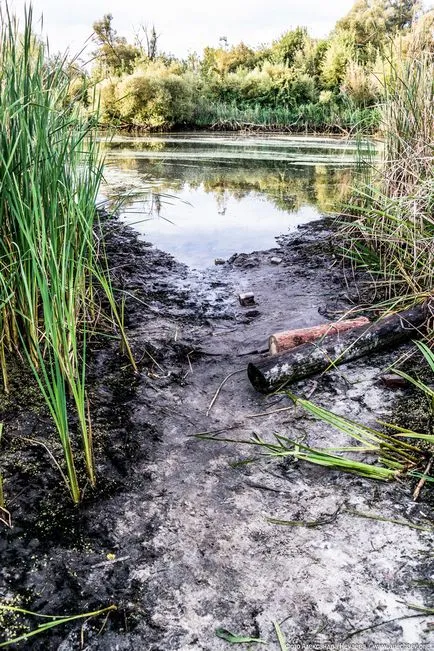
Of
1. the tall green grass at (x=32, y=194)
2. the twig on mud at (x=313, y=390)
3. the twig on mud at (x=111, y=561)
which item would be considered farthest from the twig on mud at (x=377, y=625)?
the twig on mud at (x=313, y=390)

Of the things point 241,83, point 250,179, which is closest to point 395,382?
point 250,179

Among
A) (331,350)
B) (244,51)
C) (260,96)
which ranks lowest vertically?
(331,350)

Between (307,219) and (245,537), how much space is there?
478cm

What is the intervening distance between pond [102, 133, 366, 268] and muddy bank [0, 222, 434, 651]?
3.55 feet

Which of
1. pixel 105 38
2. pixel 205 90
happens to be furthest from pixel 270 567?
pixel 105 38

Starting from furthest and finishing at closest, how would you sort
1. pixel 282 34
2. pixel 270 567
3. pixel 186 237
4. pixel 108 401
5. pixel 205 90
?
1. pixel 282 34
2. pixel 205 90
3. pixel 186 237
4. pixel 108 401
5. pixel 270 567

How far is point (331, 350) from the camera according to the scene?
2.21m

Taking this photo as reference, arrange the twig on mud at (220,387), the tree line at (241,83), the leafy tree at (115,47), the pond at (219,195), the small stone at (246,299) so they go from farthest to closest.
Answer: the leafy tree at (115,47)
the tree line at (241,83)
the pond at (219,195)
the small stone at (246,299)
the twig on mud at (220,387)

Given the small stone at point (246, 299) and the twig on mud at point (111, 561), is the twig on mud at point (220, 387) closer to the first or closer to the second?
the twig on mud at point (111, 561)

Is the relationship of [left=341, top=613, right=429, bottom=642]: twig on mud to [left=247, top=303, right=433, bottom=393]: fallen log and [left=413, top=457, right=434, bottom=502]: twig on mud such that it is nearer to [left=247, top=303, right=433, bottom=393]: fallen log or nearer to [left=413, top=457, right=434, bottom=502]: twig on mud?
[left=413, top=457, right=434, bottom=502]: twig on mud

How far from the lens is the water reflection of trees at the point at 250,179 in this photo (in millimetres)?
6508

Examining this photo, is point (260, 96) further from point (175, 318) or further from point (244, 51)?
point (175, 318)

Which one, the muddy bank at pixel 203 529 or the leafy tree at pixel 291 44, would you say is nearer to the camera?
A: the muddy bank at pixel 203 529

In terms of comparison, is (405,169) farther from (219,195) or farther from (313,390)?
(219,195)
